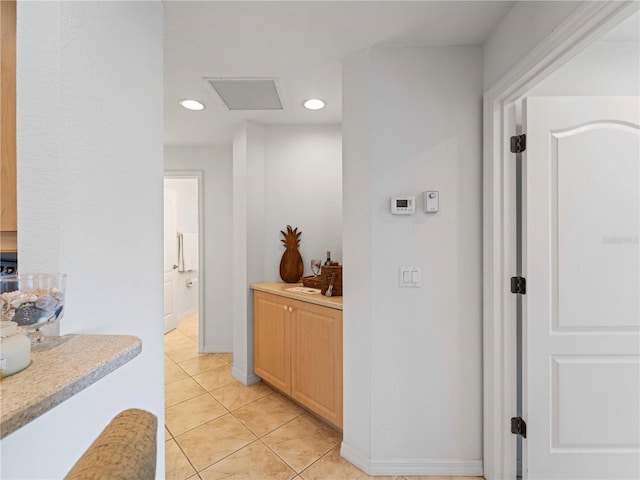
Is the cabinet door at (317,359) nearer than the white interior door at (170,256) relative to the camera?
Yes

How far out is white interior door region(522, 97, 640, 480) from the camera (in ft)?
4.82

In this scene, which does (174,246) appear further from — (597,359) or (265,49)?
(597,359)

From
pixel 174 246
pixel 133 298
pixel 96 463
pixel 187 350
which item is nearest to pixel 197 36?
pixel 133 298

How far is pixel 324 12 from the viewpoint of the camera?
144 cm

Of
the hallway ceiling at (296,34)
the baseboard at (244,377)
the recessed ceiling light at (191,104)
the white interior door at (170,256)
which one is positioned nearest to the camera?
the hallway ceiling at (296,34)

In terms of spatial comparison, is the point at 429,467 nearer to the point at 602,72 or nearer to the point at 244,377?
the point at 244,377

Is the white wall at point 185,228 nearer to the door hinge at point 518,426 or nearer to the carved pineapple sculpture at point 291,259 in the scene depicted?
the carved pineapple sculpture at point 291,259

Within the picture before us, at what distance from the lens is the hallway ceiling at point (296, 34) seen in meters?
1.41

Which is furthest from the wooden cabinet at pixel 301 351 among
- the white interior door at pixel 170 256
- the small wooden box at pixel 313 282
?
the white interior door at pixel 170 256

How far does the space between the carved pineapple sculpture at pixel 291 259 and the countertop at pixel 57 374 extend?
206 centimetres

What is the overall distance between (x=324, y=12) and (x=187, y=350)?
12.0ft

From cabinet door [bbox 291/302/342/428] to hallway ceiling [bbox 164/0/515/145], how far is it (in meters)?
1.59

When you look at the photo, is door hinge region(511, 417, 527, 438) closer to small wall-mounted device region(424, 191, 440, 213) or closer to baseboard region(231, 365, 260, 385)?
small wall-mounted device region(424, 191, 440, 213)

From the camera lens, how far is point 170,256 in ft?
15.5
